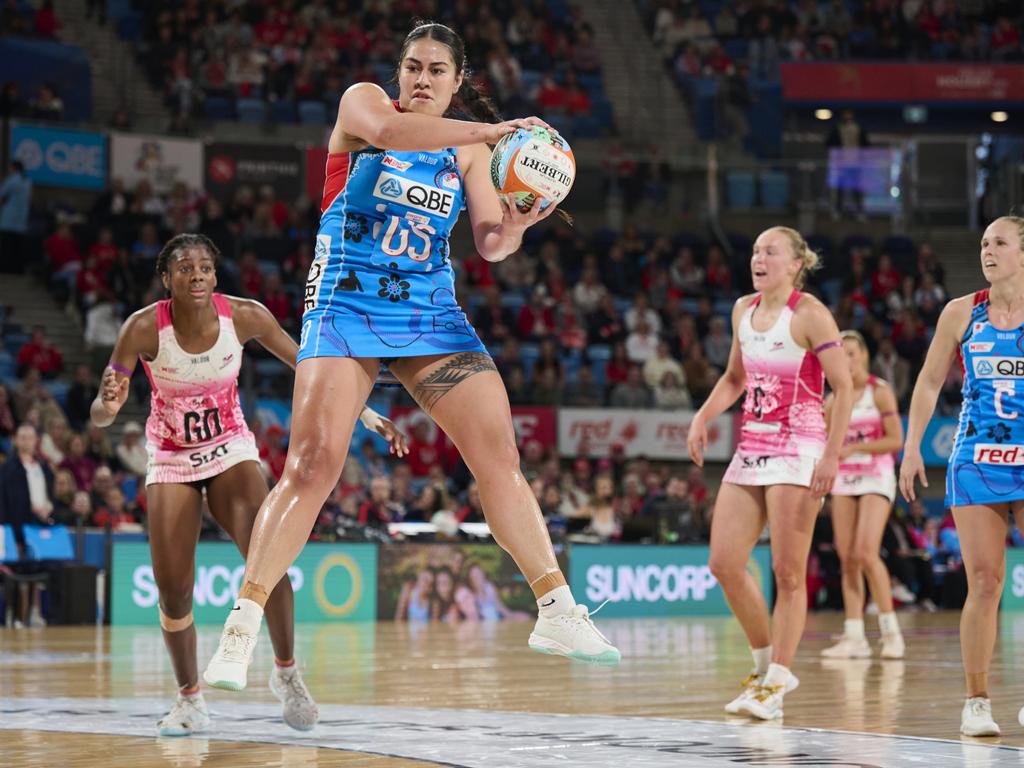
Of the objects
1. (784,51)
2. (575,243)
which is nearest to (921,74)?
(784,51)

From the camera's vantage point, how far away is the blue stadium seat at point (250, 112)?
24.7 meters

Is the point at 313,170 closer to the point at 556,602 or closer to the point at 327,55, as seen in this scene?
the point at 327,55

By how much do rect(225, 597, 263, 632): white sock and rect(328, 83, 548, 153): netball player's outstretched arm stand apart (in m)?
1.47

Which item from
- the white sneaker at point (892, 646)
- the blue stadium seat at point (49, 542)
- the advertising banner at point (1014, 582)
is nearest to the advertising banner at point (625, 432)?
the advertising banner at point (1014, 582)

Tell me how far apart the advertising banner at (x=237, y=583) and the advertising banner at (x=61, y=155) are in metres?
8.60

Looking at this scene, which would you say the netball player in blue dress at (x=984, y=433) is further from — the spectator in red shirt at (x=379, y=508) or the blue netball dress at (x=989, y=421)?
the spectator in red shirt at (x=379, y=508)

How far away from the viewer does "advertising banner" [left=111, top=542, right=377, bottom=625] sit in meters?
14.8

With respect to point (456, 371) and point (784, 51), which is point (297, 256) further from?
point (456, 371)

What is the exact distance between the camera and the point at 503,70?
85.9 feet

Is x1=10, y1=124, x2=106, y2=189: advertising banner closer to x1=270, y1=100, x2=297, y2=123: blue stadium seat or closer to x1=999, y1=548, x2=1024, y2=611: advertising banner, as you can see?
x1=270, y1=100, x2=297, y2=123: blue stadium seat

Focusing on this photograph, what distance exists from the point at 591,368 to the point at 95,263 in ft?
22.6

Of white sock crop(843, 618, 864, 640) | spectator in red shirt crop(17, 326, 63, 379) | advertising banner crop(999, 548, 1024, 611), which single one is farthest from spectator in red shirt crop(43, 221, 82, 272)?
white sock crop(843, 618, 864, 640)

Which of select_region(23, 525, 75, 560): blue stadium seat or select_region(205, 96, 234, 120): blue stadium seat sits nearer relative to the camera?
select_region(23, 525, 75, 560): blue stadium seat

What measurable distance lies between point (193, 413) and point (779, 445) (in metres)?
2.95
